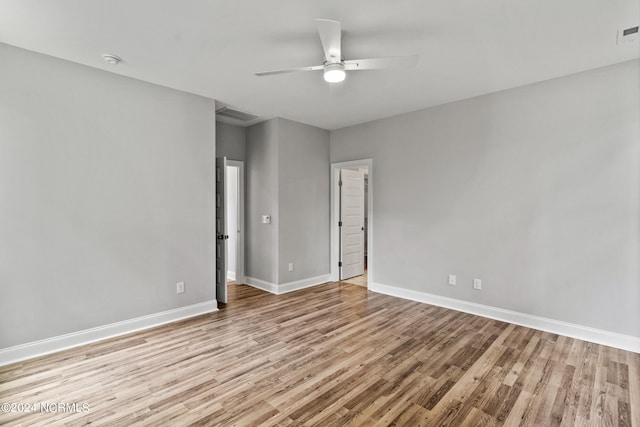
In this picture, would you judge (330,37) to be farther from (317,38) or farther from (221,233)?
(221,233)

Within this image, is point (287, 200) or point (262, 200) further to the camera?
point (262, 200)

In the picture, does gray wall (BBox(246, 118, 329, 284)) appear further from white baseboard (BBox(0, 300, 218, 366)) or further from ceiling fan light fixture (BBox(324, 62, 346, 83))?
ceiling fan light fixture (BBox(324, 62, 346, 83))

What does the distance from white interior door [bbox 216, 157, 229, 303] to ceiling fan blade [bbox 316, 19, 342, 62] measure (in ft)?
8.13

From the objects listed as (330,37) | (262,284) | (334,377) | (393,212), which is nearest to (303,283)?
(262,284)

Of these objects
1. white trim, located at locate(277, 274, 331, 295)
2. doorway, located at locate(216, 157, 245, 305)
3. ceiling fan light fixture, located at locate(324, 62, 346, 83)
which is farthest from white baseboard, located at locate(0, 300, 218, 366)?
ceiling fan light fixture, located at locate(324, 62, 346, 83)

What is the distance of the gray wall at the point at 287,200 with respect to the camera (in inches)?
195

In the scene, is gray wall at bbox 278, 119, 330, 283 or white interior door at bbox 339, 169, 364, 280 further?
white interior door at bbox 339, 169, 364, 280

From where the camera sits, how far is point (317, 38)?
2.58 meters

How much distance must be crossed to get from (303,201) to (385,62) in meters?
3.19

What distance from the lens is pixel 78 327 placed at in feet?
10.0

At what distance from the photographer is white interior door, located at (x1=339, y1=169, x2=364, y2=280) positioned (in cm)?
571

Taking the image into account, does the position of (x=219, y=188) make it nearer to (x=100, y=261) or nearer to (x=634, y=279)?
(x=100, y=261)

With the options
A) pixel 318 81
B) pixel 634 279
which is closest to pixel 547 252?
pixel 634 279

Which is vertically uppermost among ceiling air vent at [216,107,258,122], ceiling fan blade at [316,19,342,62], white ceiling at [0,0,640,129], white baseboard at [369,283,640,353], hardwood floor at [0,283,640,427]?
white ceiling at [0,0,640,129]
